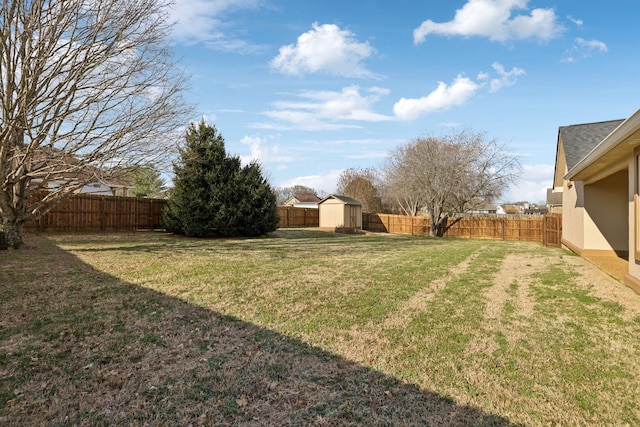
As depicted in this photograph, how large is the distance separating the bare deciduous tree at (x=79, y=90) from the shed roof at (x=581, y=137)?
1277 centimetres

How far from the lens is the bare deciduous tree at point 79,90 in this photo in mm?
8430

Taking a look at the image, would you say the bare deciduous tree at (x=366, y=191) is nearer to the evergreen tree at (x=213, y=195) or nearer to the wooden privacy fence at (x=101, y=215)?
the evergreen tree at (x=213, y=195)

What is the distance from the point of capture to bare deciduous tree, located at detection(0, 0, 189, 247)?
27.7 ft

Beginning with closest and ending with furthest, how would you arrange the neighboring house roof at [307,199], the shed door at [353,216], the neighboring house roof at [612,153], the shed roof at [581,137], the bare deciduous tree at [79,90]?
the neighboring house roof at [612,153], the bare deciduous tree at [79,90], the shed roof at [581,137], the shed door at [353,216], the neighboring house roof at [307,199]

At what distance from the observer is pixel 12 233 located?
9164 millimetres

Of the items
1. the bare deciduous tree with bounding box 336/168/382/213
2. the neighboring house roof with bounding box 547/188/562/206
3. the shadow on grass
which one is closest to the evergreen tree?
the shadow on grass

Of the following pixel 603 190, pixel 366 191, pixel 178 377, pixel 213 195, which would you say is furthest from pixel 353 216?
pixel 178 377

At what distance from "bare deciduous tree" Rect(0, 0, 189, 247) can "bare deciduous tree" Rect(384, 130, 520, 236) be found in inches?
650

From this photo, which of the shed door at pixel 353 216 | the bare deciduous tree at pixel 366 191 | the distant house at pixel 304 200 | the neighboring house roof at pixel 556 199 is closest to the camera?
the neighboring house roof at pixel 556 199

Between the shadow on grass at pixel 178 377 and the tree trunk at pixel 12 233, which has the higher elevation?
the tree trunk at pixel 12 233

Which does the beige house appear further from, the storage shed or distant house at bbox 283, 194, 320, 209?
distant house at bbox 283, 194, 320, 209

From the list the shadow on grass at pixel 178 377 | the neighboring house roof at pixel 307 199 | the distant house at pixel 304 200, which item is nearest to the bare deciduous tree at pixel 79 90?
the shadow on grass at pixel 178 377

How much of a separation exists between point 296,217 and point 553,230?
17350 millimetres

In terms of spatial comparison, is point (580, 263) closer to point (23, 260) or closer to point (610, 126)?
point (610, 126)
